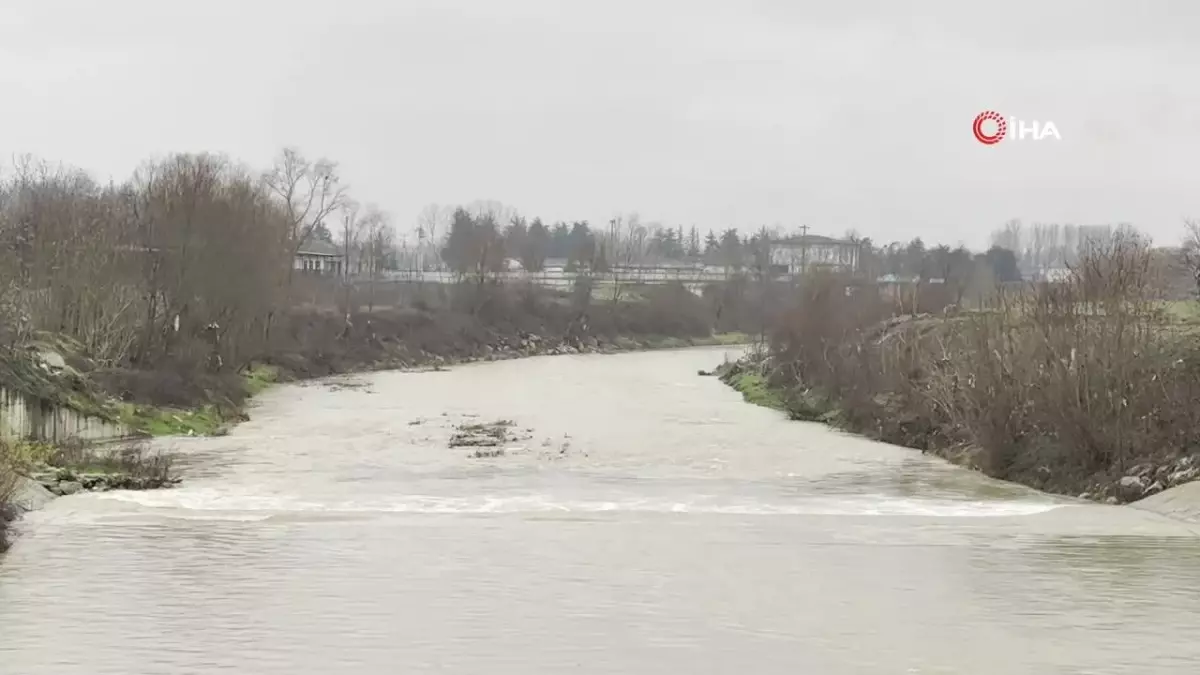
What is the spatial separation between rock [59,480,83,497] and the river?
637 mm

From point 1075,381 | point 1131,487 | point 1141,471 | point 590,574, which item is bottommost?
point 590,574

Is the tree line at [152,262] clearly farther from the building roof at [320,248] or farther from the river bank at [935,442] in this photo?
the building roof at [320,248]

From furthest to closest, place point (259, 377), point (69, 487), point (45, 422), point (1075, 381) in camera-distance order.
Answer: point (259, 377)
point (45, 422)
point (1075, 381)
point (69, 487)

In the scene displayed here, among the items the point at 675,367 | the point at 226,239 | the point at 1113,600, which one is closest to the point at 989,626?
the point at 1113,600

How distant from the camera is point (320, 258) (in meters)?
104

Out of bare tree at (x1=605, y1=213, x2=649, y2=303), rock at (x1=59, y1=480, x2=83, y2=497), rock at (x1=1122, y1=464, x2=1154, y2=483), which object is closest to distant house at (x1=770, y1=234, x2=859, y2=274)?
bare tree at (x1=605, y1=213, x2=649, y2=303)

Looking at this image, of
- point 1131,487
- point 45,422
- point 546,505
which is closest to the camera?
point 546,505

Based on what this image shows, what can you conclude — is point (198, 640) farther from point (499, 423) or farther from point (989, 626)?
point (499, 423)

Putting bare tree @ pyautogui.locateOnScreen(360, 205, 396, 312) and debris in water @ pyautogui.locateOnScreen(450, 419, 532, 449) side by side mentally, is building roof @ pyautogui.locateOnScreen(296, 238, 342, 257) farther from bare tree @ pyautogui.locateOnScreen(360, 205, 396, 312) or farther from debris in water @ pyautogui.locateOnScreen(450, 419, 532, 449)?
debris in water @ pyautogui.locateOnScreen(450, 419, 532, 449)

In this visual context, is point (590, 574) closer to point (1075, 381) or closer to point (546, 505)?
point (546, 505)

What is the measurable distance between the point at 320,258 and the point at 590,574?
90346 millimetres

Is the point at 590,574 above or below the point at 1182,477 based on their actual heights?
below

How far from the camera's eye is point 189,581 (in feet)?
51.6

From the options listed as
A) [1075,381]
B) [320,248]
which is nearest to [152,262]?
[1075,381]
